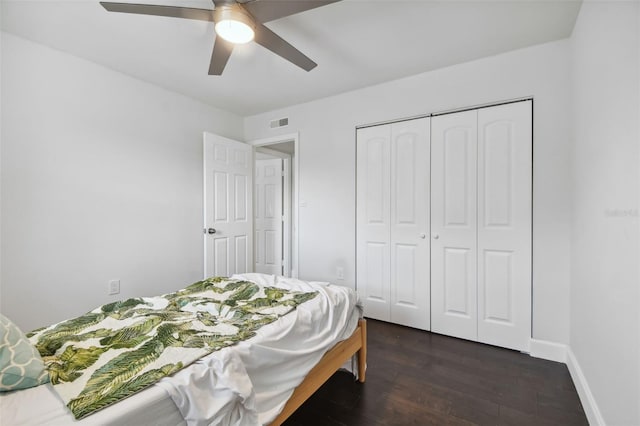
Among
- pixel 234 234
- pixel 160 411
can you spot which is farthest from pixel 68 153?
pixel 160 411

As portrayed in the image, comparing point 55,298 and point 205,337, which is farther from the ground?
point 205,337

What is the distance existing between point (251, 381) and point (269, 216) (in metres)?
3.98

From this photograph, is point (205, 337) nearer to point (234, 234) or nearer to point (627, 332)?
point (627, 332)

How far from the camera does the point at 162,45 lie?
94.6 inches

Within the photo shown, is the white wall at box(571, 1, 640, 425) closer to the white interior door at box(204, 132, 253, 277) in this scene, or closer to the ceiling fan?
the ceiling fan

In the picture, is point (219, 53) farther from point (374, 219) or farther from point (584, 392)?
point (584, 392)

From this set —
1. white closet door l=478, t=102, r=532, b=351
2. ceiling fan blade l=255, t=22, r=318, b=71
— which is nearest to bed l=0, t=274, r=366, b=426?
white closet door l=478, t=102, r=532, b=351

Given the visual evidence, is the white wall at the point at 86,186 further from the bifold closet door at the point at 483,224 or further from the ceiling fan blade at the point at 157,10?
the bifold closet door at the point at 483,224

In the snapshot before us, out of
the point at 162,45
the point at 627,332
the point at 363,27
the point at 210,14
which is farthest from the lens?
the point at 162,45

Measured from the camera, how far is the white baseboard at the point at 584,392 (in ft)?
4.97

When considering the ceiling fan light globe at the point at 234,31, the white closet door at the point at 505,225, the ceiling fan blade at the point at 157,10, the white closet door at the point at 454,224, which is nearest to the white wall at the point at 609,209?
the white closet door at the point at 505,225

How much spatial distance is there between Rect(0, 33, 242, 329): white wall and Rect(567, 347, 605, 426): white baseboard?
3.55 m

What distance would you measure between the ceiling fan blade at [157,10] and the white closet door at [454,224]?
7.07 feet

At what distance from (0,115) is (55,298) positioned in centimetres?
150
